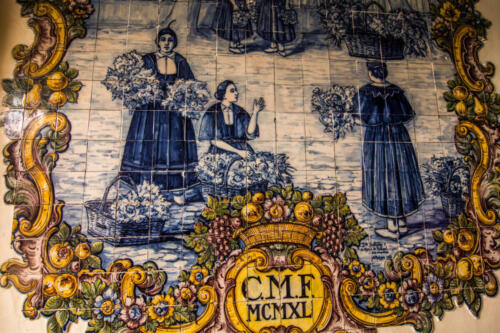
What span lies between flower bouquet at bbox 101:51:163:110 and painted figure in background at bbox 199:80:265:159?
0.36m

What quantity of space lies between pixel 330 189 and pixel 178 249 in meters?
0.98

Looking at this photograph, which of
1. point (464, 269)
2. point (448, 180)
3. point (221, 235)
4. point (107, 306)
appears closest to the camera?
point (107, 306)

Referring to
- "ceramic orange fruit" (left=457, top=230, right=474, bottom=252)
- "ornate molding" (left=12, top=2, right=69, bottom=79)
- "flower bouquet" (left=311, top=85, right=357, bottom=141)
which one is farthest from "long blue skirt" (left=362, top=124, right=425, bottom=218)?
"ornate molding" (left=12, top=2, right=69, bottom=79)

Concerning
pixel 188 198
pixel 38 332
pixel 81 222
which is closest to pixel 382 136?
pixel 188 198

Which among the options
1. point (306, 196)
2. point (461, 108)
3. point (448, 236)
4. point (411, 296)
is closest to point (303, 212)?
point (306, 196)

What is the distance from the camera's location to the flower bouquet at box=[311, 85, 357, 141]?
2.12 meters

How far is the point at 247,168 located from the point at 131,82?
897mm

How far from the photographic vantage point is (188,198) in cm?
194

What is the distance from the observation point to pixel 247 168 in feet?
6.57

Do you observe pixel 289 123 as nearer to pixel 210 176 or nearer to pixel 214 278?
pixel 210 176

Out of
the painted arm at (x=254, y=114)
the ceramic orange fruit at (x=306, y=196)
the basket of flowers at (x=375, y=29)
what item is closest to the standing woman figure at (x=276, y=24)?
the basket of flowers at (x=375, y=29)

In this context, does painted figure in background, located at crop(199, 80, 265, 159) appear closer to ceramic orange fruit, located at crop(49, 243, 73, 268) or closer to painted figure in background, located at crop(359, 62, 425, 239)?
painted figure in background, located at crop(359, 62, 425, 239)

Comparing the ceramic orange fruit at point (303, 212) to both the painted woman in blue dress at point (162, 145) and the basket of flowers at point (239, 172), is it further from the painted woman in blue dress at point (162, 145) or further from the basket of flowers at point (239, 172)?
the painted woman in blue dress at point (162, 145)

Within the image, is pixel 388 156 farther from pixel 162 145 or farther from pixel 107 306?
pixel 107 306
